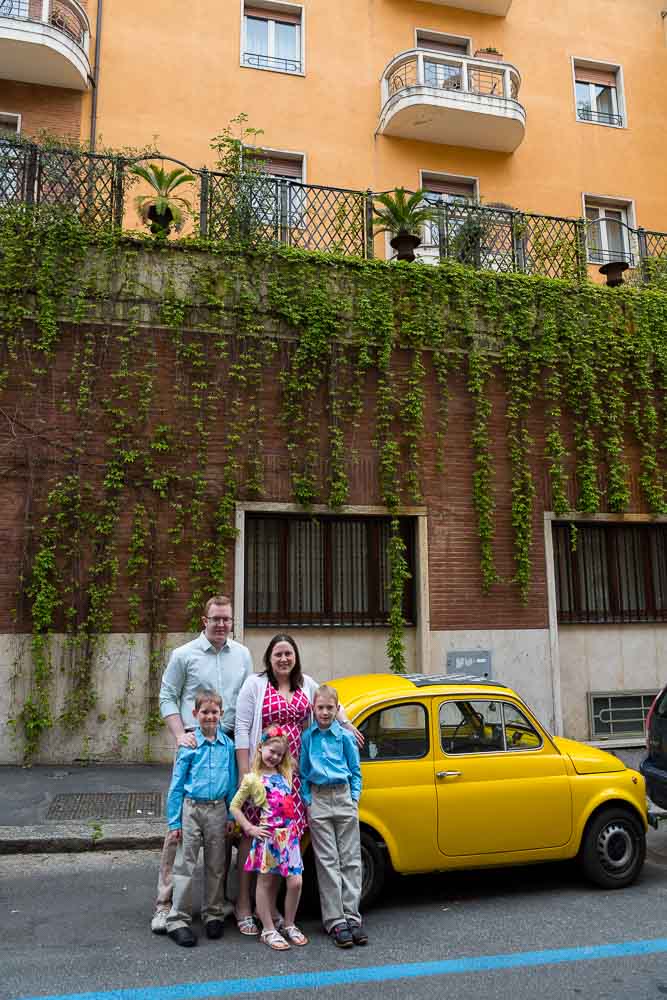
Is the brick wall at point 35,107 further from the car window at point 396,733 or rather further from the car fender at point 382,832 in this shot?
the car fender at point 382,832

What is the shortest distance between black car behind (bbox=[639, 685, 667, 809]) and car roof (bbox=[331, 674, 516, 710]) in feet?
6.35

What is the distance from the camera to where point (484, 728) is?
5746 millimetres

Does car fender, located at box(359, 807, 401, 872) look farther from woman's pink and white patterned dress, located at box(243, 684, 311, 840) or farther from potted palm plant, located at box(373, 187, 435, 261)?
potted palm plant, located at box(373, 187, 435, 261)

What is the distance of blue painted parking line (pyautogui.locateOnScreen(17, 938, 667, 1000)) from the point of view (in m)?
4.00

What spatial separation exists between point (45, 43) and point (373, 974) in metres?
15.3

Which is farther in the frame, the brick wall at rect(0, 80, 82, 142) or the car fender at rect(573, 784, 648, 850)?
the brick wall at rect(0, 80, 82, 142)

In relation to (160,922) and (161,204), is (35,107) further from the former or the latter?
(160,922)

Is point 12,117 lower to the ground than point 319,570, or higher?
higher

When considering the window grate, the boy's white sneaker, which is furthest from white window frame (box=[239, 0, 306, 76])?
the boy's white sneaker

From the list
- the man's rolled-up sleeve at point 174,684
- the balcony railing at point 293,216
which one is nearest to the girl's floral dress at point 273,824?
the man's rolled-up sleeve at point 174,684

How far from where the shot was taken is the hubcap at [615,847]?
18.9ft

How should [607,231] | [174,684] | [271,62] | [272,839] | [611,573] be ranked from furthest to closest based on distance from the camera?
[607,231], [271,62], [611,573], [174,684], [272,839]

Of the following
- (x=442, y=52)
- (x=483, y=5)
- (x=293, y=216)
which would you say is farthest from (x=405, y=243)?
(x=483, y=5)

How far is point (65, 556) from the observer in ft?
31.1
